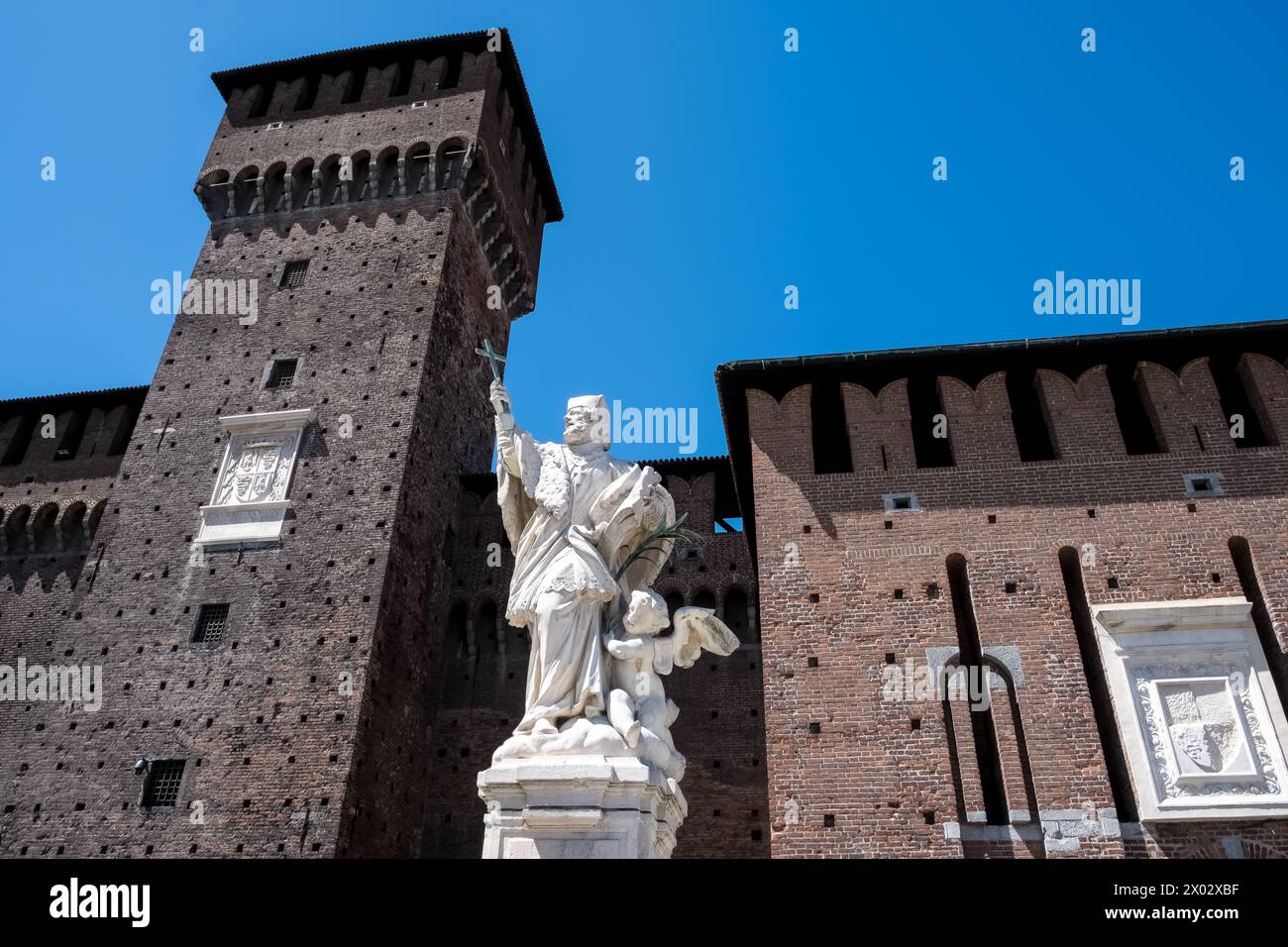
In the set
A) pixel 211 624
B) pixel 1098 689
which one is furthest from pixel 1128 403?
pixel 211 624

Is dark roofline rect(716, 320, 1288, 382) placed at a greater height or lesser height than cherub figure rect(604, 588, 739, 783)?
greater

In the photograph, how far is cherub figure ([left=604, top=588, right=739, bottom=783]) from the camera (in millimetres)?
5656

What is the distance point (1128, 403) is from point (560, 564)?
11.4m

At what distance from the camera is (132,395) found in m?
22.8

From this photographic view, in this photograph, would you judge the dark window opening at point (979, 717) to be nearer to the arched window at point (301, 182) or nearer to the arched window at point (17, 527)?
the arched window at point (301, 182)

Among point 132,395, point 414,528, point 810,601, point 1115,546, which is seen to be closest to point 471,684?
point 414,528

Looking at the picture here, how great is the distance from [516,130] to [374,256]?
6993mm

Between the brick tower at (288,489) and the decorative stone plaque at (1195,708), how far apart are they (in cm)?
1094

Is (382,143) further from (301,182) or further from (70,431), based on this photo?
(70,431)

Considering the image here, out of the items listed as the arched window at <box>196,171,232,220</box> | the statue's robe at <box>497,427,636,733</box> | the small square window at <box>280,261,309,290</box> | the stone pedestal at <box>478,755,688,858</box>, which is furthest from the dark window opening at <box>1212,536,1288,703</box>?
the arched window at <box>196,171,232,220</box>

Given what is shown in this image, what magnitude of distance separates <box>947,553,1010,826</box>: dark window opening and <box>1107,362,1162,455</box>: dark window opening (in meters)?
3.60

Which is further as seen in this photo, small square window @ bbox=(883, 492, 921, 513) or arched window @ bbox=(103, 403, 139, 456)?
arched window @ bbox=(103, 403, 139, 456)

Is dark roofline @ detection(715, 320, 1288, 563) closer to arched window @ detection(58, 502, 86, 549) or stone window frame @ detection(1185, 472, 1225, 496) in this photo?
stone window frame @ detection(1185, 472, 1225, 496)
